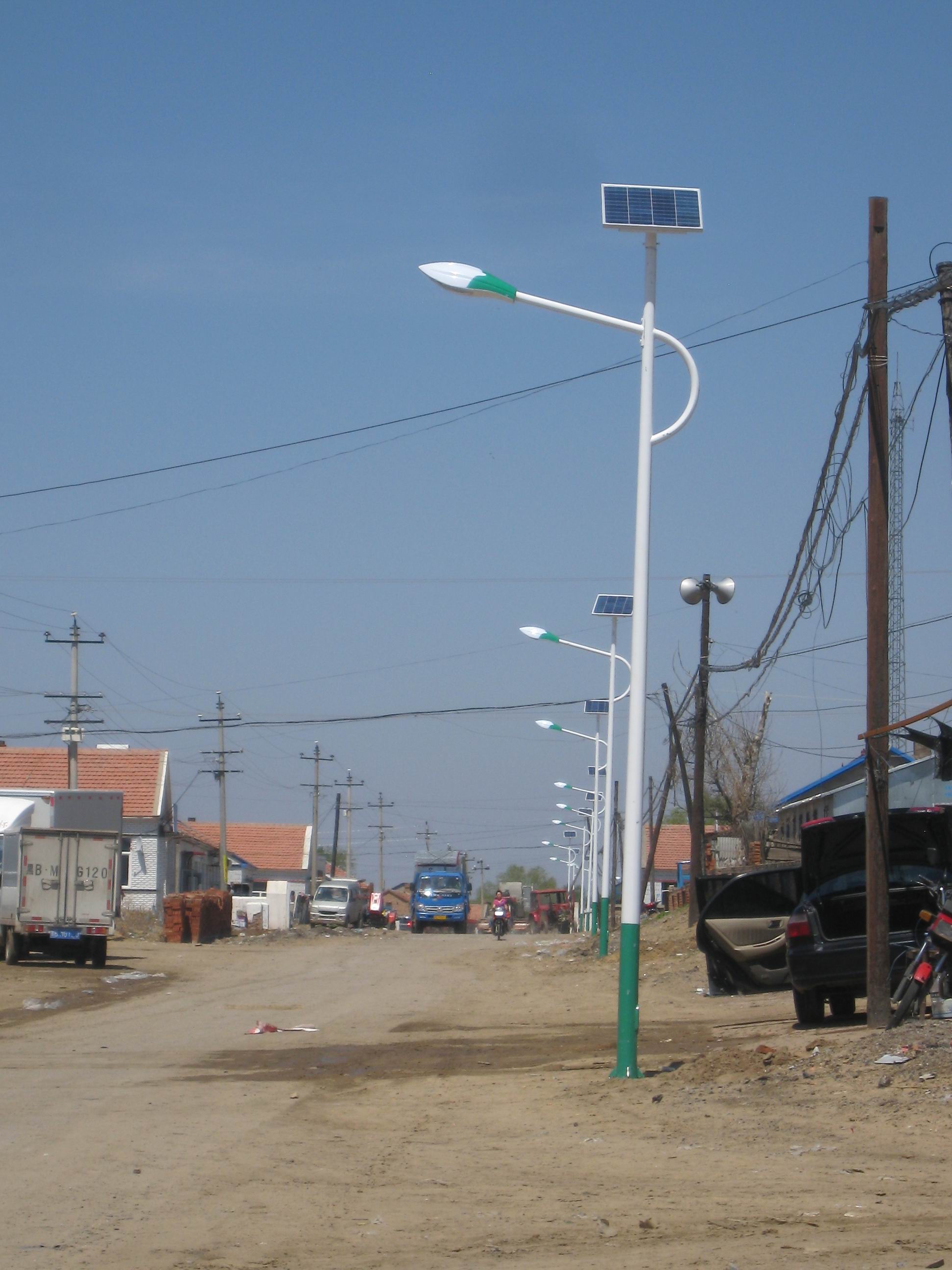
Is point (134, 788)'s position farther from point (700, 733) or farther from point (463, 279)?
point (463, 279)

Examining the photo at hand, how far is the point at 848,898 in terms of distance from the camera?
13656mm

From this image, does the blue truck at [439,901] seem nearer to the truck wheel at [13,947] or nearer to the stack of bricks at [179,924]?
the stack of bricks at [179,924]

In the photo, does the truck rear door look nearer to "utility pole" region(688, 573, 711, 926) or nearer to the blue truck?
"utility pole" region(688, 573, 711, 926)

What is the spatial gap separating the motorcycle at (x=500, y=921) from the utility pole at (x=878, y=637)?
44947 mm

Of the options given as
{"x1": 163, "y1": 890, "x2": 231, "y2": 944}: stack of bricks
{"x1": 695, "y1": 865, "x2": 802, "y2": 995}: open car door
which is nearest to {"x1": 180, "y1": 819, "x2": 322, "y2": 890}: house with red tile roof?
{"x1": 163, "y1": 890, "x2": 231, "y2": 944}: stack of bricks

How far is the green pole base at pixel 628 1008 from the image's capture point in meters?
10.8

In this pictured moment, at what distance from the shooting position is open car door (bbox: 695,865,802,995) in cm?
1620

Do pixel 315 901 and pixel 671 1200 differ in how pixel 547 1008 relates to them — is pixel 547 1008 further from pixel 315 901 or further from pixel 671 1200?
pixel 315 901

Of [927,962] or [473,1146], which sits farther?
[927,962]

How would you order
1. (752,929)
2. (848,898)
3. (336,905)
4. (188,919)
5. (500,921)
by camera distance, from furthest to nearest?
(336,905) → (500,921) → (188,919) → (752,929) → (848,898)

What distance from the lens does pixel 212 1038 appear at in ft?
50.3

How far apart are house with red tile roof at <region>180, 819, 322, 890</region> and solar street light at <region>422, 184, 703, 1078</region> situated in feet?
282

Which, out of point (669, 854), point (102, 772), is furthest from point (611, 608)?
point (669, 854)

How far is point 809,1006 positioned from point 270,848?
92.4 meters
